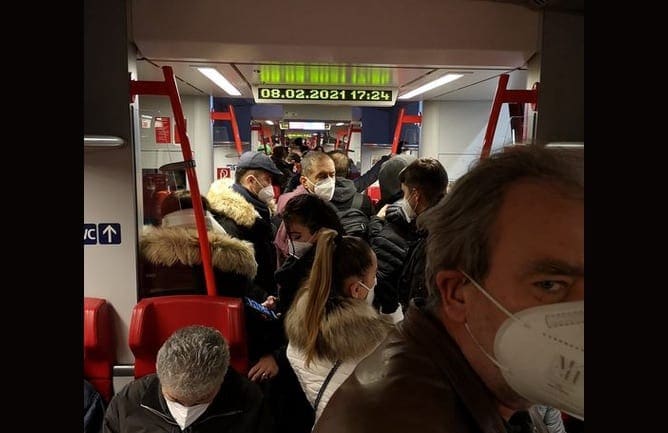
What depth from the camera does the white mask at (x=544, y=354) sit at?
0.90 m

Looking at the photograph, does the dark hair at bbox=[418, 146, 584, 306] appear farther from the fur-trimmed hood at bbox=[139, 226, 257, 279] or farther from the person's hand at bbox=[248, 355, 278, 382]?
the fur-trimmed hood at bbox=[139, 226, 257, 279]

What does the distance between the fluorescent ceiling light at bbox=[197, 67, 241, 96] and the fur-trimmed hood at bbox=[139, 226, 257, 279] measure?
4.62 ft

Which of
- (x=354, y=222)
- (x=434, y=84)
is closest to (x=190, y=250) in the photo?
(x=354, y=222)

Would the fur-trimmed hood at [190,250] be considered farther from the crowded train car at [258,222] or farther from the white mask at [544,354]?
the white mask at [544,354]

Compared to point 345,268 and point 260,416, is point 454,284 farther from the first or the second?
point 260,416

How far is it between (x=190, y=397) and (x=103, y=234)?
117 cm

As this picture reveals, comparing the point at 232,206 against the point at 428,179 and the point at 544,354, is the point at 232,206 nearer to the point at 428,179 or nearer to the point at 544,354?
the point at 428,179

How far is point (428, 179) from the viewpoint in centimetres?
249

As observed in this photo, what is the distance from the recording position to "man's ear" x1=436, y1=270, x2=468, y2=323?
0.98 meters

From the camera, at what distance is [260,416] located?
6.35 ft

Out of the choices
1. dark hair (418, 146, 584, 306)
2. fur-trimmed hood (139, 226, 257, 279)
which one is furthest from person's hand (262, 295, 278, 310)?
dark hair (418, 146, 584, 306)

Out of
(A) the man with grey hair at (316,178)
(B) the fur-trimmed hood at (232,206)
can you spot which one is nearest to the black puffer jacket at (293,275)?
(B) the fur-trimmed hood at (232,206)

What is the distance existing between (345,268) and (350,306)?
17cm

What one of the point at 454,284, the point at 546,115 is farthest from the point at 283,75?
the point at 454,284
